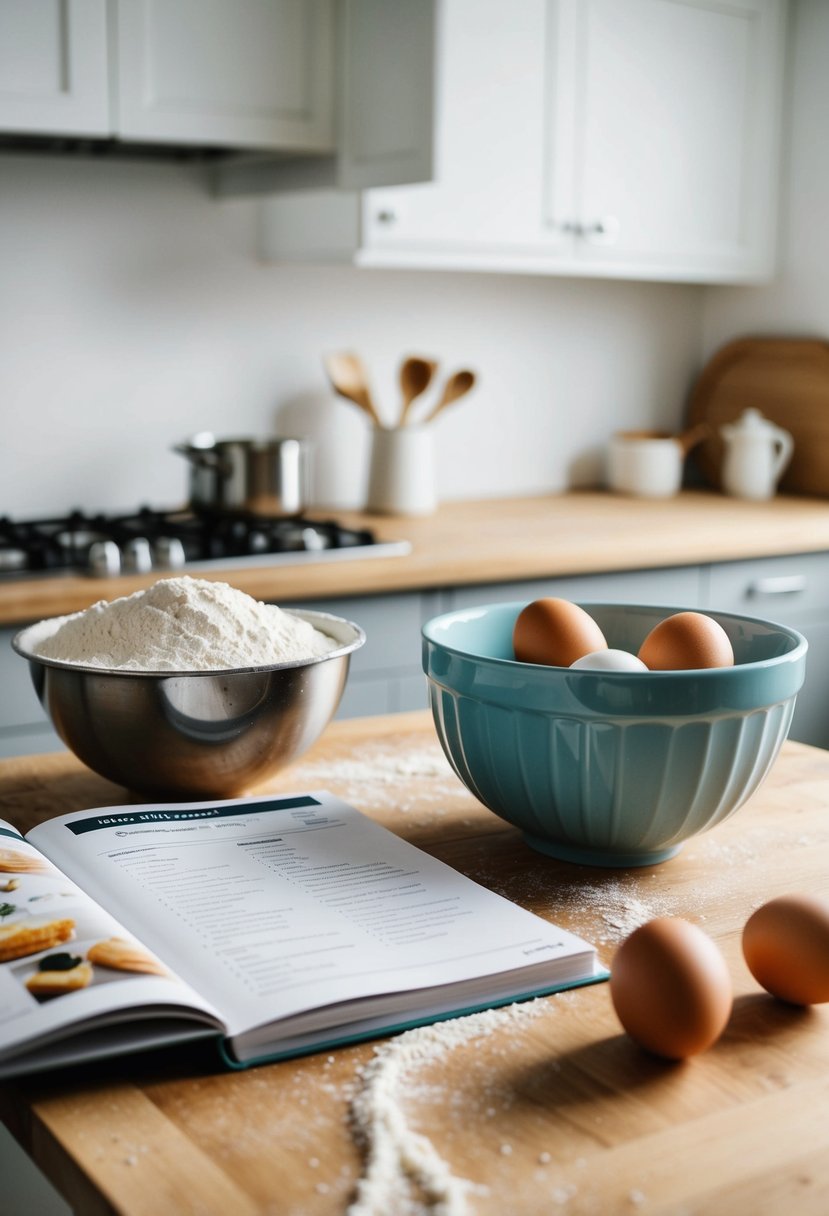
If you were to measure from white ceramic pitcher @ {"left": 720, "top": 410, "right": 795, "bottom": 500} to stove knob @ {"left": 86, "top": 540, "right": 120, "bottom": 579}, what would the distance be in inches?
Answer: 65.3

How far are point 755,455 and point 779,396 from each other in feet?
0.61

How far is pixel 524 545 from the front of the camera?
2.36 m

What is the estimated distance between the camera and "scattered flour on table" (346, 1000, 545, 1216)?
56cm

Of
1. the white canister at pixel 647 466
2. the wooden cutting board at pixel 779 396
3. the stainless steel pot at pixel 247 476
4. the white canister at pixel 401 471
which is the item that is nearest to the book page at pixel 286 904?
the stainless steel pot at pixel 247 476

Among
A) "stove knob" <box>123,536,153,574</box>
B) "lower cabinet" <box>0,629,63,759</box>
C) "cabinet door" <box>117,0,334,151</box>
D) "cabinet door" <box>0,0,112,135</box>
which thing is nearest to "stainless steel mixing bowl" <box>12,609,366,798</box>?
"lower cabinet" <box>0,629,63,759</box>

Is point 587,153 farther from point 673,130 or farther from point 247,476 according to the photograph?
point 247,476

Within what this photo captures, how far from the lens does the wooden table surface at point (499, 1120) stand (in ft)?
1.85

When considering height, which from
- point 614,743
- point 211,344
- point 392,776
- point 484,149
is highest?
point 484,149

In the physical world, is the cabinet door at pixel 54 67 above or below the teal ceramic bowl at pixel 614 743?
above

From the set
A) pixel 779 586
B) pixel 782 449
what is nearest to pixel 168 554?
pixel 779 586

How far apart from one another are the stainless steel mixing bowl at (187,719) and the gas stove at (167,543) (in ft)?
3.25

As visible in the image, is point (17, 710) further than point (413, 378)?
No

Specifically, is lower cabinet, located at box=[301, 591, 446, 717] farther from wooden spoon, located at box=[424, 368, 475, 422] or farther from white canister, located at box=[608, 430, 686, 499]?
white canister, located at box=[608, 430, 686, 499]

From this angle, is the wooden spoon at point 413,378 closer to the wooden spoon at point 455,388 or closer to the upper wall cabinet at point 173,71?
the wooden spoon at point 455,388
